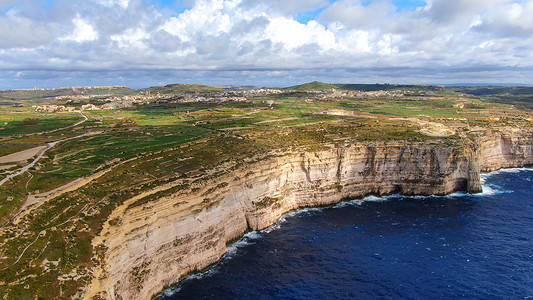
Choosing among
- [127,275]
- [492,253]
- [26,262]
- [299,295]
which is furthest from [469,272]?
[26,262]

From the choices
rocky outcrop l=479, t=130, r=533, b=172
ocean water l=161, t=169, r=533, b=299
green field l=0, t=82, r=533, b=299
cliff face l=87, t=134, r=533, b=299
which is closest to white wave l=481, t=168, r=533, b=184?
rocky outcrop l=479, t=130, r=533, b=172

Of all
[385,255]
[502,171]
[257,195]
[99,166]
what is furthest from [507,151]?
[99,166]

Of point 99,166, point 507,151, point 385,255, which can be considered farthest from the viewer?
point 507,151

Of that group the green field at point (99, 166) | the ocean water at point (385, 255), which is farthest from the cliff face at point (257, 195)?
the ocean water at point (385, 255)

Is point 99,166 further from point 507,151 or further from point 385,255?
point 507,151

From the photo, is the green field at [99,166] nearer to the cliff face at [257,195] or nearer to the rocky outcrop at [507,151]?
the cliff face at [257,195]

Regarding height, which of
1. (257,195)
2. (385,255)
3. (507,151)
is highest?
(507,151)
